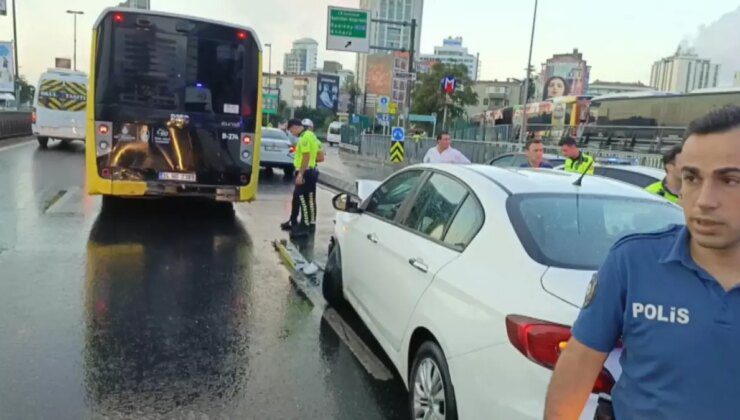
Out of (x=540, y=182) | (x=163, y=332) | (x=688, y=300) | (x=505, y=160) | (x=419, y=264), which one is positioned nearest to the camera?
(x=688, y=300)

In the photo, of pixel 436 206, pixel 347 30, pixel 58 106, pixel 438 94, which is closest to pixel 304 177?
pixel 436 206

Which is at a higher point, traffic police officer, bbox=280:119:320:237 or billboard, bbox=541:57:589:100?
billboard, bbox=541:57:589:100

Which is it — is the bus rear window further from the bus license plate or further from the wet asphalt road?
the wet asphalt road

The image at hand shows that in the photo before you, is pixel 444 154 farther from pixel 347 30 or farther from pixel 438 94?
pixel 438 94

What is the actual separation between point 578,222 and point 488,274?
0.67m

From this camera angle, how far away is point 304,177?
9344 mm

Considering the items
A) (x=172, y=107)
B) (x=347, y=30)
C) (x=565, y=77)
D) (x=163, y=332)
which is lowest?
(x=163, y=332)

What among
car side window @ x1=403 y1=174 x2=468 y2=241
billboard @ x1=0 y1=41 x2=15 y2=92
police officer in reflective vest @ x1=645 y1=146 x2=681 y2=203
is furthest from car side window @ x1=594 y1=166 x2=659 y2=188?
billboard @ x1=0 y1=41 x2=15 y2=92

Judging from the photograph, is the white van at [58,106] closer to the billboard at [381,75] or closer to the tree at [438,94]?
the billboard at [381,75]

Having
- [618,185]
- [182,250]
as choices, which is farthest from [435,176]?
[182,250]

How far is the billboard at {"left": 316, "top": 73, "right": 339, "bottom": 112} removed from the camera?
230 feet

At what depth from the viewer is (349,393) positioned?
4094mm

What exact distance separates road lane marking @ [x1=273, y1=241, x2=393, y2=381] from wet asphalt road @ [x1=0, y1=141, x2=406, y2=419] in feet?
0.23

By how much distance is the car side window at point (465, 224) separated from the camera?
133 inches
